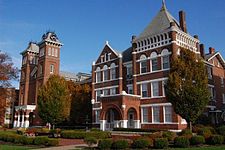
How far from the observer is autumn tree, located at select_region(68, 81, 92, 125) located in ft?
160

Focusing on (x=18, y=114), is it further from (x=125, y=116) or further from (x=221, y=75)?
(x=221, y=75)

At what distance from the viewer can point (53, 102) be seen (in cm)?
3822

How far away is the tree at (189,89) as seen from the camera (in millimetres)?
23734

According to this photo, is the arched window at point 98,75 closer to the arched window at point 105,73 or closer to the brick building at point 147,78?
the brick building at point 147,78

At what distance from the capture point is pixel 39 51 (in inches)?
2608

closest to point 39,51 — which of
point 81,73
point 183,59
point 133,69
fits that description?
point 81,73

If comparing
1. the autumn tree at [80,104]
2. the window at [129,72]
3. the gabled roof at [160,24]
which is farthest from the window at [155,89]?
the autumn tree at [80,104]

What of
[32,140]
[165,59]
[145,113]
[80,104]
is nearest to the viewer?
[32,140]

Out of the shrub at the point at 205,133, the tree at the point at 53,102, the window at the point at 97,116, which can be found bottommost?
the shrub at the point at 205,133

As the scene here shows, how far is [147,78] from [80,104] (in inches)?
697

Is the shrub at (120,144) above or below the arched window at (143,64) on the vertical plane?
below

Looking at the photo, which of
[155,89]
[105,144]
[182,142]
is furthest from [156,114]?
[105,144]

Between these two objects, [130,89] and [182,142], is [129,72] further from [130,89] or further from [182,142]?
[182,142]

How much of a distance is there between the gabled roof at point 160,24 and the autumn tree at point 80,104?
17130mm
